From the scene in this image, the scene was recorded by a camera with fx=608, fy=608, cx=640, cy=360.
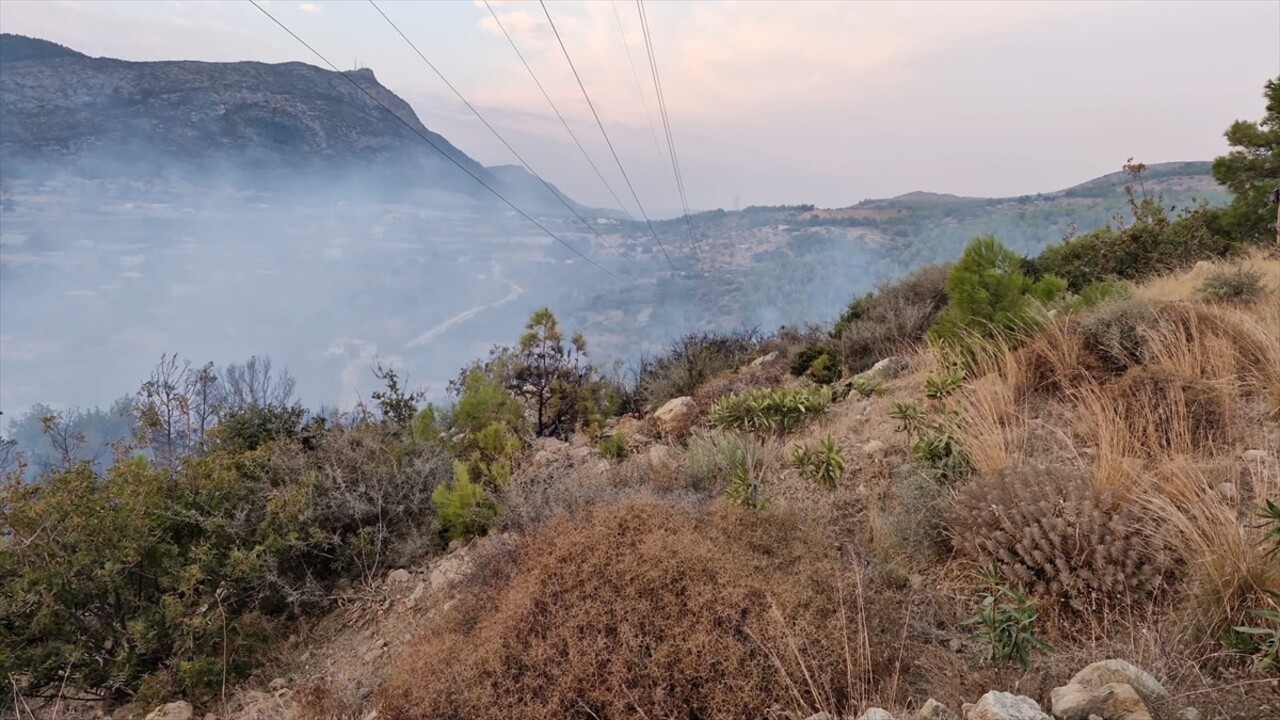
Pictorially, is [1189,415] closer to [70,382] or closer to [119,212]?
[70,382]

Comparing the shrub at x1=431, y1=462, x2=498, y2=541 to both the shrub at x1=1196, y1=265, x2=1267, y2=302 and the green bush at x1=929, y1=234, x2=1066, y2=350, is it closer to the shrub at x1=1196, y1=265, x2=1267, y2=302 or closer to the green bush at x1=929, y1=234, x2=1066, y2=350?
the green bush at x1=929, y1=234, x2=1066, y2=350

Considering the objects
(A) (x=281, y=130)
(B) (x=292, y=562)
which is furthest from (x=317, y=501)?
(A) (x=281, y=130)

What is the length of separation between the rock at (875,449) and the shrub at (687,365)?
515 cm

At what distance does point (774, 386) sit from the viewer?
886 centimetres

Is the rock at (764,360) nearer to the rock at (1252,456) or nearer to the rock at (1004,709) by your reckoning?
the rock at (1252,456)

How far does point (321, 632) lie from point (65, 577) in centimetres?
148

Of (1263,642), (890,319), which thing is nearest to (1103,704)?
(1263,642)

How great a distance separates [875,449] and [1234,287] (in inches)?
215

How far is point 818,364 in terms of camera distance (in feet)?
30.7

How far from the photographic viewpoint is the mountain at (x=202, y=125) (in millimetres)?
41875

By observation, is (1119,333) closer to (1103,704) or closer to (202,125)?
(1103,704)

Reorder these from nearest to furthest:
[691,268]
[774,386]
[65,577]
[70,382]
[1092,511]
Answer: [1092,511] < [65,577] < [774,386] < [70,382] < [691,268]

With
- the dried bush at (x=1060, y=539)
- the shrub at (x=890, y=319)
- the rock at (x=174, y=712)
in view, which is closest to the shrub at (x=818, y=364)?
the shrub at (x=890, y=319)

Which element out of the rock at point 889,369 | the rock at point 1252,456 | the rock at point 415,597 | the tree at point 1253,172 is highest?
the tree at point 1253,172
